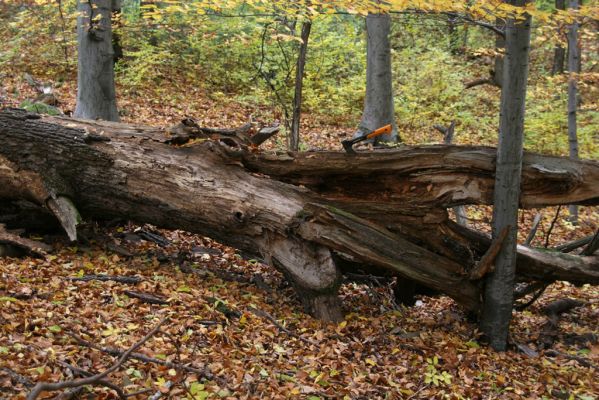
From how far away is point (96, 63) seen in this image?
10.3 m

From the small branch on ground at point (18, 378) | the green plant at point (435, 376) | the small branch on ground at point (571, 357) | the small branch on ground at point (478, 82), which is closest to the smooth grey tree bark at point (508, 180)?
the small branch on ground at point (571, 357)

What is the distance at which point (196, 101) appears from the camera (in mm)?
14961

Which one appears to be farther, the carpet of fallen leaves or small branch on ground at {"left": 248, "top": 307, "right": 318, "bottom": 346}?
small branch on ground at {"left": 248, "top": 307, "right": 318, "bottom": 346}

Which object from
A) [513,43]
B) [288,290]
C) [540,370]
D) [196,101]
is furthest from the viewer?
[196,101]

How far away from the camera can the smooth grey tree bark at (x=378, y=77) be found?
11.5m

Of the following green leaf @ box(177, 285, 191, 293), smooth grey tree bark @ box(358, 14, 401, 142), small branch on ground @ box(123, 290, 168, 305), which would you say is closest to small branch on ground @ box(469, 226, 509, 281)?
green leaf @ box(177, 285, 191, 293)

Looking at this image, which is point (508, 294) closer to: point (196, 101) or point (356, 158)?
point (356, 158)

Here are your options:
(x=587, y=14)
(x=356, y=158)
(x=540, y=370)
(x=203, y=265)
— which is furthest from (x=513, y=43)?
(x=203, y=265)

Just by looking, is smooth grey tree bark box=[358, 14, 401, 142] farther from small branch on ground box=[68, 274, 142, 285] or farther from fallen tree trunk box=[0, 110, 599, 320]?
small branch on ground box=[68, 274, 142, 285]

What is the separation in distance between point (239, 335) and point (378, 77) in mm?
8074

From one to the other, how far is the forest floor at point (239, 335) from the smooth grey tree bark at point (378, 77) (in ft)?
18.2

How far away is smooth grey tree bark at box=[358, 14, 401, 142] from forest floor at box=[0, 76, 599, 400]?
5559 millimetres

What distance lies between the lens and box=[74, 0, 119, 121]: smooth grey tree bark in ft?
32.6

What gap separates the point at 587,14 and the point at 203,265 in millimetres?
5118
